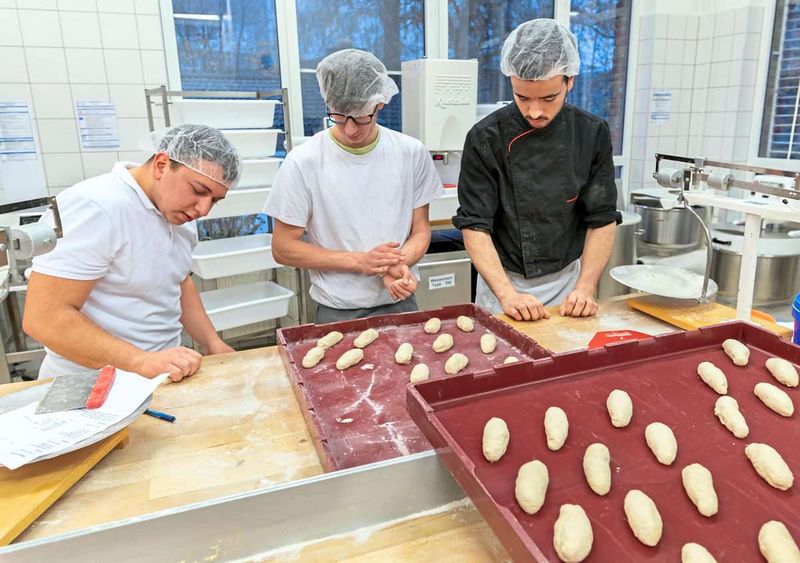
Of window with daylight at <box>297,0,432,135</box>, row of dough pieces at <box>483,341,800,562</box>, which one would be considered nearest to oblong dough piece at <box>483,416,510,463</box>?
row of dough pieces at <box>483,341,800,562</box>

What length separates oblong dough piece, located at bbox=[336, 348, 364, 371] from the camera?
1.26 meters

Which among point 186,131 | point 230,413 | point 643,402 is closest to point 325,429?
point 230,413

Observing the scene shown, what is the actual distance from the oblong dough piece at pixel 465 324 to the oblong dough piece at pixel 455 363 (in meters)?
0.17

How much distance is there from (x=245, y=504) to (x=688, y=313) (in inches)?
55.6

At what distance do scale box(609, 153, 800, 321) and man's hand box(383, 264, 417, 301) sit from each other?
64 centimetres

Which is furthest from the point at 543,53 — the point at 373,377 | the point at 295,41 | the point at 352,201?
the point at 295,41

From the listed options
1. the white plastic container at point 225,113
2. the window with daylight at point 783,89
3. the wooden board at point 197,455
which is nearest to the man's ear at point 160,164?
the wooden board at point 197,455

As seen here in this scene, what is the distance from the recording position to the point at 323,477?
76 cm

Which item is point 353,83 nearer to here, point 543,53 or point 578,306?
point 543,53

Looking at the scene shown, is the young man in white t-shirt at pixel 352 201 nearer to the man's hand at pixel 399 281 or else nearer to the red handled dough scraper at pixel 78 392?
the man's hand at pixel 399 281

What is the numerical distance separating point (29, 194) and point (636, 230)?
349 cm

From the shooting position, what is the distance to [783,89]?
3.76 meters

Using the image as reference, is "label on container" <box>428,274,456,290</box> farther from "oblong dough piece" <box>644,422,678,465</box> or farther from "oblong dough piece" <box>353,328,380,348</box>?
"oblong dough piece" <box>644,422,678,465</box>

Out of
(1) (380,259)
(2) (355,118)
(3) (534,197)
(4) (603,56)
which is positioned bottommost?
(1) (380,259)
